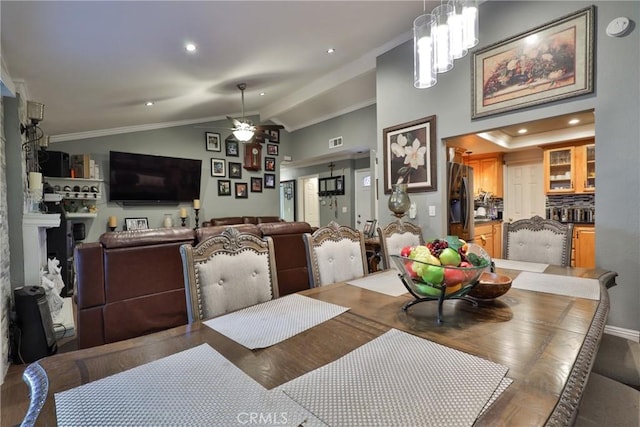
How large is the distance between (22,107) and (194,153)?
3309 mm

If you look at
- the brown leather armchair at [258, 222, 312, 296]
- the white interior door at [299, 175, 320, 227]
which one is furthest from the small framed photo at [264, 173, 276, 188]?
the brown leather armchair at [258, 222, 312, 296]

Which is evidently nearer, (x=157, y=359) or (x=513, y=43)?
(x=157, y=359)

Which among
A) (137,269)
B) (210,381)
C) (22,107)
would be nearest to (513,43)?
(210,381)

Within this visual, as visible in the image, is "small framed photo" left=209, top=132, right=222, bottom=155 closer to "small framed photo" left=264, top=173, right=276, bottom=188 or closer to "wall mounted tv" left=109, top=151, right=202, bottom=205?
"wall mounted tv" left=109, top=151, right=202, bottom=205

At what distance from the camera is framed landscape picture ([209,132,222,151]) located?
6344 mm

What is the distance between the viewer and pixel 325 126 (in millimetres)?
6367

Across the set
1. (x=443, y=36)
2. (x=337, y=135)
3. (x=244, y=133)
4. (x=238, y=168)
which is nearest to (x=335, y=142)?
(x=337, y=135)

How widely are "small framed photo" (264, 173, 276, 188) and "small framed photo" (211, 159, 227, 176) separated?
3.15 ft

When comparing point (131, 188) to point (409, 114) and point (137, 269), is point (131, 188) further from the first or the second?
point (409, 114)

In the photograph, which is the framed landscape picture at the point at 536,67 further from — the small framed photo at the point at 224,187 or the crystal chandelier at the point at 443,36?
the small framed photo at the point at 224,187

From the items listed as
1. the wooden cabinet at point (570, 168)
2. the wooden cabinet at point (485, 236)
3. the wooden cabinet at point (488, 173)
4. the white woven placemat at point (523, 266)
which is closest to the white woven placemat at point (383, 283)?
the white woven placemat at point (523, 266)

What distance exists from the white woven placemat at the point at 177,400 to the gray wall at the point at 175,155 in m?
5.64

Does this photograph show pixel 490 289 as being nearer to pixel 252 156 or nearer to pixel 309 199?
pixel 252 156

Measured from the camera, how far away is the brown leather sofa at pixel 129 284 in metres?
2.21
